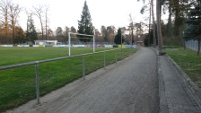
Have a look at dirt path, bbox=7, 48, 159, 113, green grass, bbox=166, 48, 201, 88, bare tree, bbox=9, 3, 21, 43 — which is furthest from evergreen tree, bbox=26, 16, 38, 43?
dirt path, bbox=7, 48, 159, 113

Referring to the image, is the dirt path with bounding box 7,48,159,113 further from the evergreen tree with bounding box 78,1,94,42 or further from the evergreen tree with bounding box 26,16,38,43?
the evergreen tree with bounding box 26,16,38,43

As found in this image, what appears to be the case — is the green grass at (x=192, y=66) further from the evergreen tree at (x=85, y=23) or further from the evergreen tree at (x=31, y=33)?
the evergreen tree at (x=31, y=33)

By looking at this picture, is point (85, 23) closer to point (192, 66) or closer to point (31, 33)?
point (31, 33)

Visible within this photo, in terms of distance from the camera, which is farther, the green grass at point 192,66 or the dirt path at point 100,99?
the green grass at point 192,66

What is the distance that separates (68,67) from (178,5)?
31758 millimetres

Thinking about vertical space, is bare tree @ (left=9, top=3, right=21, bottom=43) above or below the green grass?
above

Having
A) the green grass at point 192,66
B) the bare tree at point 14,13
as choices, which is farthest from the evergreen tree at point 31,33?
the green grass at point 192,66

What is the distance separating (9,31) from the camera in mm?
83000

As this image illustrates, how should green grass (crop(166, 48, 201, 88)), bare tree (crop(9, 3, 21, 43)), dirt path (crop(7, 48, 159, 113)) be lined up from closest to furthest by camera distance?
1. dirt path (crop(7, 48, 159, 113))
2. green grass (crop(166, 48, 201, 88))
3. bare tree (crop(9, 3, 21, 43))

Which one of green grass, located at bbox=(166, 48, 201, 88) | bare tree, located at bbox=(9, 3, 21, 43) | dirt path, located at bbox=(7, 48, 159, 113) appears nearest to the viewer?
dirt path, located at bbox=(7, 48, 159, 113)

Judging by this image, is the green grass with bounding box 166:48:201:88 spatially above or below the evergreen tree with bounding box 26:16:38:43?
below

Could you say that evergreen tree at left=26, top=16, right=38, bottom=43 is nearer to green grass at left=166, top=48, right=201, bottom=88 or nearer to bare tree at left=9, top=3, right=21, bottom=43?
bare tree at left=9, top=3, right=21, bottom=43

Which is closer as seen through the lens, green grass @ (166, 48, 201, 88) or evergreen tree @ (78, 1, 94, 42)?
green grass @ (166, 48, 201, 88)

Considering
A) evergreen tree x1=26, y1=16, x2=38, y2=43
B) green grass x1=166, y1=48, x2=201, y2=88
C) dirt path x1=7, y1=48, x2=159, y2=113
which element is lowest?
dirt path x1=7, y1=48, x2=159, y2=113
